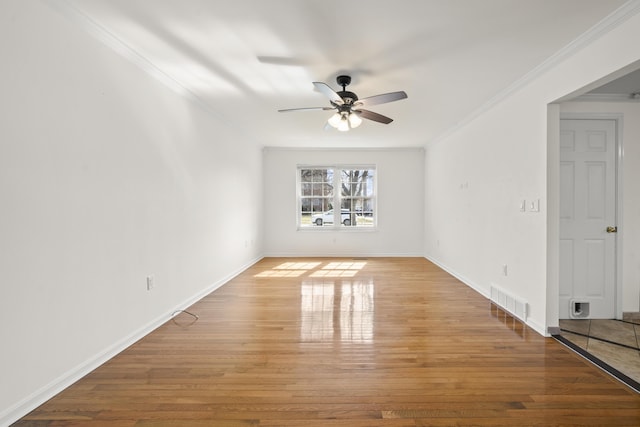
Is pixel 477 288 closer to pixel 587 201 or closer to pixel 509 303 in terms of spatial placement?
pixel 509 303

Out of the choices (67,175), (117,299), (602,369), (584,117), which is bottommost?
(602,369)

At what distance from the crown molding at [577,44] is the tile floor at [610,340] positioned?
2436mm

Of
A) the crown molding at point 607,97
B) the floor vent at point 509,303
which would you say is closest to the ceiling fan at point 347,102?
the crown molding at point 607,97

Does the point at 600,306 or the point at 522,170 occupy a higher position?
the point at 522,170

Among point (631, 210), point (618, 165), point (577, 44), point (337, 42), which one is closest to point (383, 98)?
point (337, 42)

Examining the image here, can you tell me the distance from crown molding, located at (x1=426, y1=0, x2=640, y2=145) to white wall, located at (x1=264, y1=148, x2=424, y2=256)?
315 cm

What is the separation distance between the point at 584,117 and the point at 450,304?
2.44 metres

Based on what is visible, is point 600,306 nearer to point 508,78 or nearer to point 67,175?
point 508,78

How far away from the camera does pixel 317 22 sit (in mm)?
2229

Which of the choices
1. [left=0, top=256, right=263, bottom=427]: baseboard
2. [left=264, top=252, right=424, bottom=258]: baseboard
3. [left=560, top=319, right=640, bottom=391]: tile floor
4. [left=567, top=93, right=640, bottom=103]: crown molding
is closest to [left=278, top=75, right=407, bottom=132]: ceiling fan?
[left=567, top=93, right=640, bottom=103]: crown molding

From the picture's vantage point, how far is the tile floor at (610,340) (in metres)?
2.40

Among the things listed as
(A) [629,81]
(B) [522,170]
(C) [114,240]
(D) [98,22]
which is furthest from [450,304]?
(D) [98,22]

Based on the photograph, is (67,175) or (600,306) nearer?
(67,175)

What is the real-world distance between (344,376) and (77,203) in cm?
217
